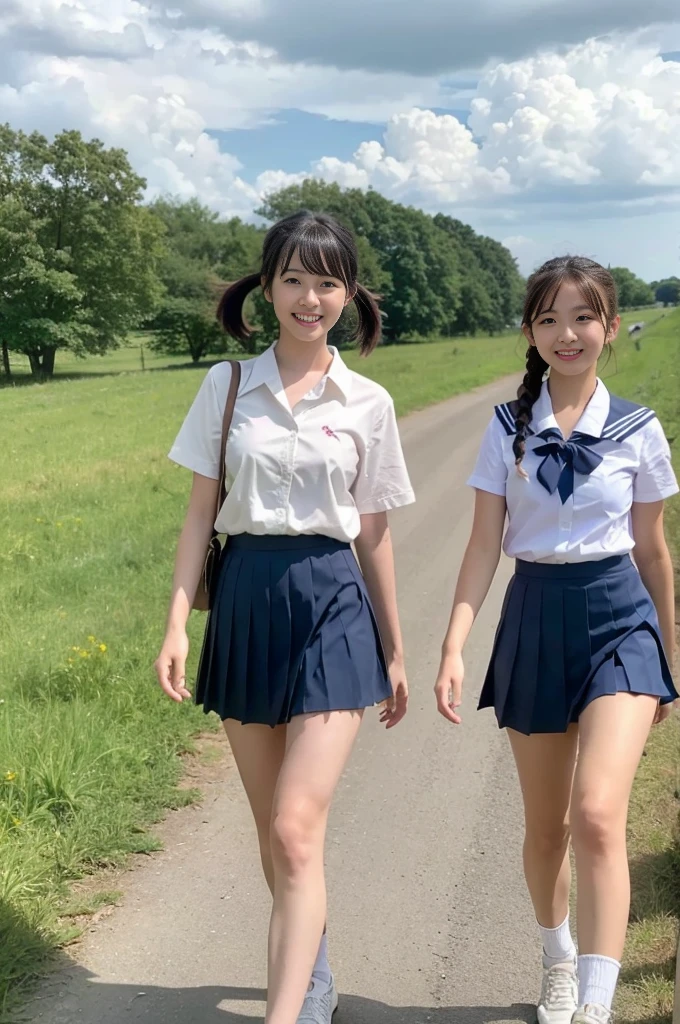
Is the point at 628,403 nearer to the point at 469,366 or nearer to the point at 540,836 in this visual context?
the point at 540,836

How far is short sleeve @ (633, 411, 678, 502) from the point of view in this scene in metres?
2.68

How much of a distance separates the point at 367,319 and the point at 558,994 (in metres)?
2.12

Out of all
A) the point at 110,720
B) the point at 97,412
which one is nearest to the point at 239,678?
the point at 110,720

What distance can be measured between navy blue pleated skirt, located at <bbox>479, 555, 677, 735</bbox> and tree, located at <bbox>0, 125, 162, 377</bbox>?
97.7ft

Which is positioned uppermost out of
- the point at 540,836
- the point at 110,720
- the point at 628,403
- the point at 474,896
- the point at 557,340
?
the point at 557,340

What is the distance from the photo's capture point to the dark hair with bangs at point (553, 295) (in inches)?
107

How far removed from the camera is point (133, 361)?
1955 inches

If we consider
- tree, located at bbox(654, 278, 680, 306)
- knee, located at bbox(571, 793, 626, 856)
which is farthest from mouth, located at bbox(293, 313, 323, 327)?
tree, located at bbox(654, 278, 680, 306)

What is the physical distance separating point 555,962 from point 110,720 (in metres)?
2.58

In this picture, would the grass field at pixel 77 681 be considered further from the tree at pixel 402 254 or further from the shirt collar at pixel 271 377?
the tree at pixel 402 254

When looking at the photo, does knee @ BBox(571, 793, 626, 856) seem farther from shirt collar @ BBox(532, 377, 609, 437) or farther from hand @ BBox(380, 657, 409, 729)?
shirt collar @ BBox(532, 377, 609, 437)

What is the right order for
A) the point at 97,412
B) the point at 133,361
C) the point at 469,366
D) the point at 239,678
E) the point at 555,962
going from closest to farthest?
the point at 239,678 < the point at 555,962 < the point at 97,412 < the point at 469,366 < the point at 133,361

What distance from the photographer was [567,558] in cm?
264

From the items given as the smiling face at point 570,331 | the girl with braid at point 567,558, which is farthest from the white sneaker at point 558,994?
the smiling face at point 570,331
